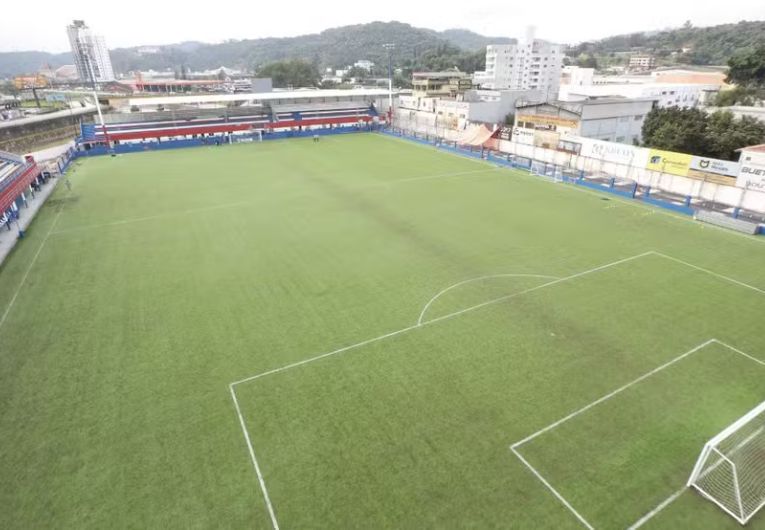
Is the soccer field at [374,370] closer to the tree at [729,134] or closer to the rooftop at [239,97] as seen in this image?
the tree at [729,134]

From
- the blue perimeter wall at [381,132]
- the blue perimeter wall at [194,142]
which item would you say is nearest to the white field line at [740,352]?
the blue perimeter wall at [381,132]

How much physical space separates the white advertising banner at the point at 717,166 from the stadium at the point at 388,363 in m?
1.08

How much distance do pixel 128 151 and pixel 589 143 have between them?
1870 inches

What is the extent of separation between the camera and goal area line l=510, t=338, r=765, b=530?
777 centimetres

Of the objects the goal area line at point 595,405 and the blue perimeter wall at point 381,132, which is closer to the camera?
the goal area line at point 595,405

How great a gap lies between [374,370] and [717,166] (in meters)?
25.6

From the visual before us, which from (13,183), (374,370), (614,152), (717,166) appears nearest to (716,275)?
(717,166)

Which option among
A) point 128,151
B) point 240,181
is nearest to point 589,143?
point 240,181

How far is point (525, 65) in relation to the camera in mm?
130875

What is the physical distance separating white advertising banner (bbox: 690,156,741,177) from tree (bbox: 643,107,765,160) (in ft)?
30.1

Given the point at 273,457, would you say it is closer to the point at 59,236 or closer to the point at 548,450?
the point at 548,450

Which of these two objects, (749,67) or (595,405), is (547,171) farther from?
(749,67)

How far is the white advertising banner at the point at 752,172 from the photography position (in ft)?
75.9

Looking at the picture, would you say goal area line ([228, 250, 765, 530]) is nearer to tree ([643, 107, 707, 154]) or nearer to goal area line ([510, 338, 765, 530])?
goal area line ([510, 338, 765, 530])
